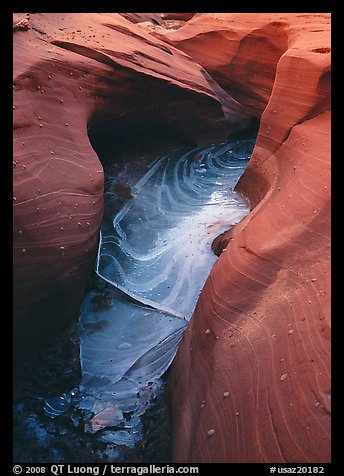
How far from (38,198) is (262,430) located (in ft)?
5.01

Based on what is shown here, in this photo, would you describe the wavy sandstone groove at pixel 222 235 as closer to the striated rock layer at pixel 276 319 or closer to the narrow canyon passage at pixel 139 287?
the striated rock layer at pixel 276 319

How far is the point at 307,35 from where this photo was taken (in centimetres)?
395

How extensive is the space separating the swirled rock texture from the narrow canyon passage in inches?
11.0

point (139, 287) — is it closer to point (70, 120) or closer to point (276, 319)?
point (70, 120)

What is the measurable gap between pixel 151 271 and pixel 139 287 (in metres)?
0.16

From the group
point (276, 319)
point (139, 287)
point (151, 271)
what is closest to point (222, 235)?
point (151, 271)

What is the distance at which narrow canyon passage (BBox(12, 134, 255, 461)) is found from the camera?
2949mm

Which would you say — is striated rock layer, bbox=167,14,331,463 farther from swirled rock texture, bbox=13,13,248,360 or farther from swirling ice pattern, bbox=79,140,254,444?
swirled rock texture, bbox=13,13,248,360

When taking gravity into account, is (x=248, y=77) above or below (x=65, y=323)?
above

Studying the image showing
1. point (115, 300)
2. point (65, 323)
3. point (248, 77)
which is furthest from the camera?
point (248, 77)
